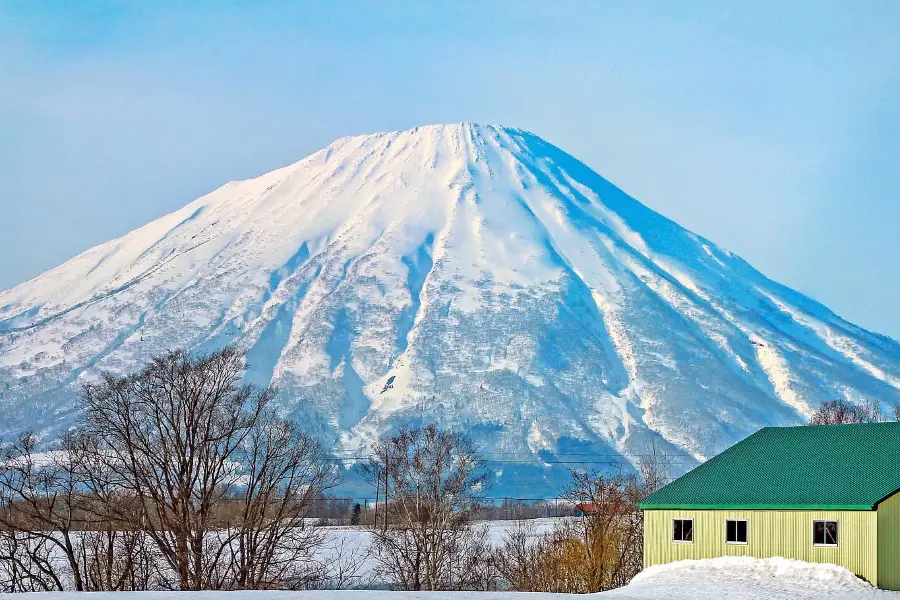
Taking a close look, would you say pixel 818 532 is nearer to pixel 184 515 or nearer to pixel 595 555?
pixel 595 555

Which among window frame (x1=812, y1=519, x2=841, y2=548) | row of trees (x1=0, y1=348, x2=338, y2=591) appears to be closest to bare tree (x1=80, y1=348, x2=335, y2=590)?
row of trees (x1=0, y1=348, x2=338, y2=591)

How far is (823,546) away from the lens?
40656 mm

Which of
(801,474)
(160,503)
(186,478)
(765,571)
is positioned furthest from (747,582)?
(186,478)

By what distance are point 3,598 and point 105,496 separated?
15.1 m

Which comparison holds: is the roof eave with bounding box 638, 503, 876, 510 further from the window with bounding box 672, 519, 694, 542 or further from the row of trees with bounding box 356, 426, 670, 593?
the row of trees with bounding box 356, 426, 670, 593

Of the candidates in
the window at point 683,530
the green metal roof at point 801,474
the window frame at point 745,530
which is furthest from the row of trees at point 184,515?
the window frame at point 745,530

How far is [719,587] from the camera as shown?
39094 millimetres

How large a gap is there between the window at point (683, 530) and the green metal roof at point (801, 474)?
0.52m

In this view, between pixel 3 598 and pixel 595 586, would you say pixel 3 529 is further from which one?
pixel 595 586

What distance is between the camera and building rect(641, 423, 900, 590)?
40188mm

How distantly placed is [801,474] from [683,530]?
13.7 feet

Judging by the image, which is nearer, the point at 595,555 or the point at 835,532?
the point at 835,532

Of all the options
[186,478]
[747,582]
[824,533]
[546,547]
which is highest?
[186,478]

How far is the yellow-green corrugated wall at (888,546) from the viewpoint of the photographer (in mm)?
39875
